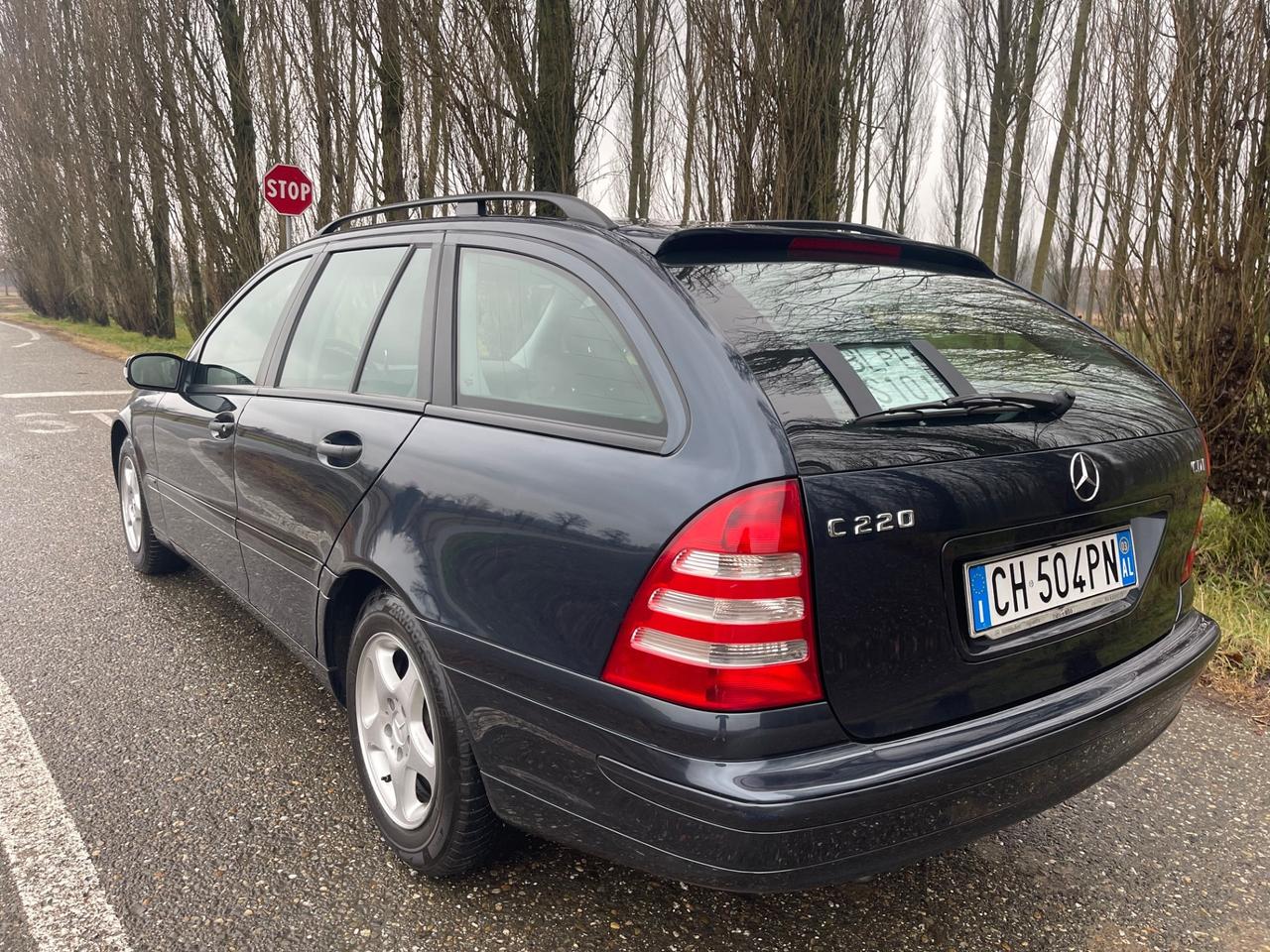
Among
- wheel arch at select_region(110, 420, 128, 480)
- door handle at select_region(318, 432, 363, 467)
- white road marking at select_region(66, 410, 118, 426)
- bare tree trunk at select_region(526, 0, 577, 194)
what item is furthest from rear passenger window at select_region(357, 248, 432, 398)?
white road marking at select_region(66, 410, 118, 426)

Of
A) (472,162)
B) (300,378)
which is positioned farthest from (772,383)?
(472,162)

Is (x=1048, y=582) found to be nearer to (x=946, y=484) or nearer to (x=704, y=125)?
(x=946, y=484)

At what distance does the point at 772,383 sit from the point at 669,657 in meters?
0.54

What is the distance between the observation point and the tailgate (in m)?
1.69

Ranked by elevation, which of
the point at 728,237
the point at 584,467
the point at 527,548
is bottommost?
the point at 527,548

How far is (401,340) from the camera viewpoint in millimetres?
2551

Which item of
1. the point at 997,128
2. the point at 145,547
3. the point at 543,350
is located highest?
the point at 997,128

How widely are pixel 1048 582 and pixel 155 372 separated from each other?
10.8 ft

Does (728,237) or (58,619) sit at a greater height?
(728,237)

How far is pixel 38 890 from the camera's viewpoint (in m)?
2.22

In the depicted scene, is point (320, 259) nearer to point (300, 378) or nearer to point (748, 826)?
point (300, 378)

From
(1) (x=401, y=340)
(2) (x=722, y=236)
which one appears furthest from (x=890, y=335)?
(1) (x=401, y=340)

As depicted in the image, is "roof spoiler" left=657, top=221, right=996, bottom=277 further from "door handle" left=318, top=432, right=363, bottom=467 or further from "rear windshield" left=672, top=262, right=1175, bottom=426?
"door handle" left=318, top=432, right=363, bottom=467

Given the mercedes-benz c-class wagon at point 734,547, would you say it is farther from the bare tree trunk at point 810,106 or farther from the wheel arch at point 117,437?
the bare tree trunk at point 810,106
